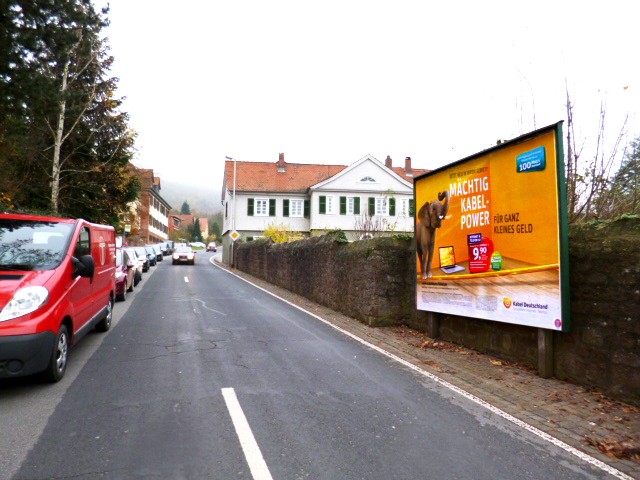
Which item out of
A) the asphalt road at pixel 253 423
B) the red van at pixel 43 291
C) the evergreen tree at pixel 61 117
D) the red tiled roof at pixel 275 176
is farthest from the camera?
the red tiled roof at pixel 275 176

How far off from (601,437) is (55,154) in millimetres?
20780

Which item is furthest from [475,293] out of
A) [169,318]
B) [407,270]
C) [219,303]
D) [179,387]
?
[219,303]

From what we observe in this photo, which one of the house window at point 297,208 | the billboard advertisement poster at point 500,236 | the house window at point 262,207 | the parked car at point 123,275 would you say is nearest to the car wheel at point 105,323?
the parked car at point 123,275

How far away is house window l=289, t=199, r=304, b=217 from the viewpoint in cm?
4505

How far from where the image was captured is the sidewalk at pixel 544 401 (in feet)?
13.4

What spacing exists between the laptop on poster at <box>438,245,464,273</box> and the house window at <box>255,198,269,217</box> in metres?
37.2

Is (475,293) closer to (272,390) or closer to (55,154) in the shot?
(272,390)

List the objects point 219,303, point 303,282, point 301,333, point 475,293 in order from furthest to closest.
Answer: point 303,282 < point 219,303 < point 301,333 < point 475,293

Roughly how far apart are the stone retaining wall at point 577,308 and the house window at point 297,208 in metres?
33.1

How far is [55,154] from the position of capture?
19.0 metres

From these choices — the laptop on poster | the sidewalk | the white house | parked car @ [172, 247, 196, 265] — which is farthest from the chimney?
the sidewalk

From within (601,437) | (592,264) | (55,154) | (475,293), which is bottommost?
(601,437)

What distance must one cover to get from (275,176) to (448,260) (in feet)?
132

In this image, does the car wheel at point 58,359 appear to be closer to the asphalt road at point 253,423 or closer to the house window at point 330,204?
the asphalt road at point 253,423
